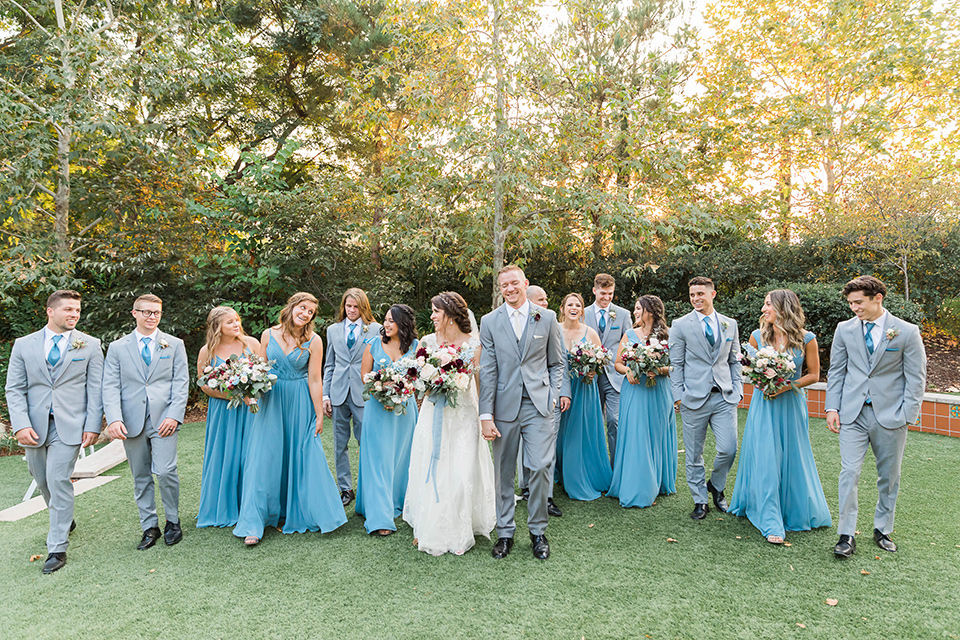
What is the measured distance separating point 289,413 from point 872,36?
13975mm

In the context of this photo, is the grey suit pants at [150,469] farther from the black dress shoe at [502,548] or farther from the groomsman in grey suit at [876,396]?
the groomsman in grey suit at [876,396]

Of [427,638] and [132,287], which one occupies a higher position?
[132,287]

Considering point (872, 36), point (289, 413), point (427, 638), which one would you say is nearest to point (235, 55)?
point (289, 413)

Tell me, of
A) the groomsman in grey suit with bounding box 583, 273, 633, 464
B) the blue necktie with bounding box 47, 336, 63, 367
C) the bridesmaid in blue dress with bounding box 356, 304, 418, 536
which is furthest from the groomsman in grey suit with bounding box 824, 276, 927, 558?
the blue necktie with bounding box 47, 336, 63, 367

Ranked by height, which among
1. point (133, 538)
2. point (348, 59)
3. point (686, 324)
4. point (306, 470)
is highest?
point (348, 59)

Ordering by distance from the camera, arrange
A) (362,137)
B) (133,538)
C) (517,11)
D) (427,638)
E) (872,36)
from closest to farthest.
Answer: (427,638)
(133,538)
(517,11)
(872,36)
(362,137)

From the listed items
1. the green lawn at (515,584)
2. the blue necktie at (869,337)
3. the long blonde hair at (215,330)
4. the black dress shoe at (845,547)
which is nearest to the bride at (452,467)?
the green lawn at (515,584)

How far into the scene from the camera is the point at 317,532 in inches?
197

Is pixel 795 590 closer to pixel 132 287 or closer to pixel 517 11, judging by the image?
pixel 517 11

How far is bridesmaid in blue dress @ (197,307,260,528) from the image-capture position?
5.19 metres

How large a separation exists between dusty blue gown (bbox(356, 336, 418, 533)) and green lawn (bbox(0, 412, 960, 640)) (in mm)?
236

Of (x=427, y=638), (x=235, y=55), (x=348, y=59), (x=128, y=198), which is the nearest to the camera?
(x=427, y=638)

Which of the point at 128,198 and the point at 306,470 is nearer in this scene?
the point at 306,470

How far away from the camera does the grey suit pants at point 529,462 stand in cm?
445
